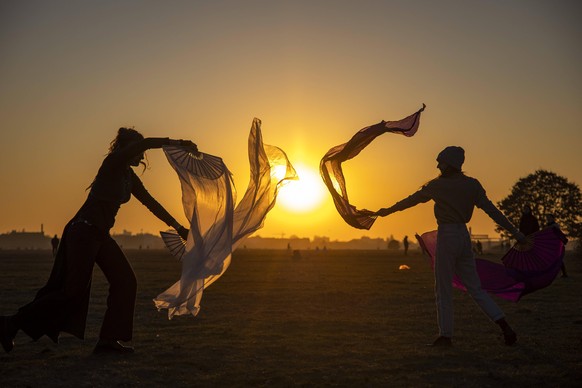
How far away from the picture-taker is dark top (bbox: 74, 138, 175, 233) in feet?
26.1

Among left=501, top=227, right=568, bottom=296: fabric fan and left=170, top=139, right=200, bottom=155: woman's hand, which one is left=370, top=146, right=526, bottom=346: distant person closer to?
left=501, top=227, right=568, bottom=296: fabric fan

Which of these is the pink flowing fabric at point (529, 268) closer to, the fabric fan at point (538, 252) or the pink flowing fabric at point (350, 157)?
the fabric fan at point (538, 252)

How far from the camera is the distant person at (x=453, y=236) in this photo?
8711 mm

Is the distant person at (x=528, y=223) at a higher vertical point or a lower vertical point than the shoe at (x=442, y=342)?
higher

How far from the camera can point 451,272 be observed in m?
8.85

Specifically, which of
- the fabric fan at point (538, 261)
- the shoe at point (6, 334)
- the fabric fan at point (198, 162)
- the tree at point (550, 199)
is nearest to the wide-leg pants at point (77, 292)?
the shoe at point (6, 334)

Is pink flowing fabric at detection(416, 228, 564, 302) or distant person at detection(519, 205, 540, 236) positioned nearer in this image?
pink flowing fabric at detection(416, 228, 564, 302)

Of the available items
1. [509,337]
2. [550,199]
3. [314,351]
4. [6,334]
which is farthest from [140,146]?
[550,199]

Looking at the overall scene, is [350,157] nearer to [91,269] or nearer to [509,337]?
[509,337]

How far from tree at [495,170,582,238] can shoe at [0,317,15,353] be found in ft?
261

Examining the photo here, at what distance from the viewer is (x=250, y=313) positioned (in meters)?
13.0

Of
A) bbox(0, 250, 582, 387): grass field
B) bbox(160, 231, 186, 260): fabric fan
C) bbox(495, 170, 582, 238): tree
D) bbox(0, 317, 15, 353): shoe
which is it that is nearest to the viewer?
bbox(0, 250, 582, 387): grass field

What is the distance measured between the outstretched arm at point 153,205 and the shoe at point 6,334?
6.70 feet

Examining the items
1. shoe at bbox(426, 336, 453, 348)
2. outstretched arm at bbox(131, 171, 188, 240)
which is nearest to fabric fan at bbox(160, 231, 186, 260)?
outstretched arm at bbox(131, 171, 188, 240)
